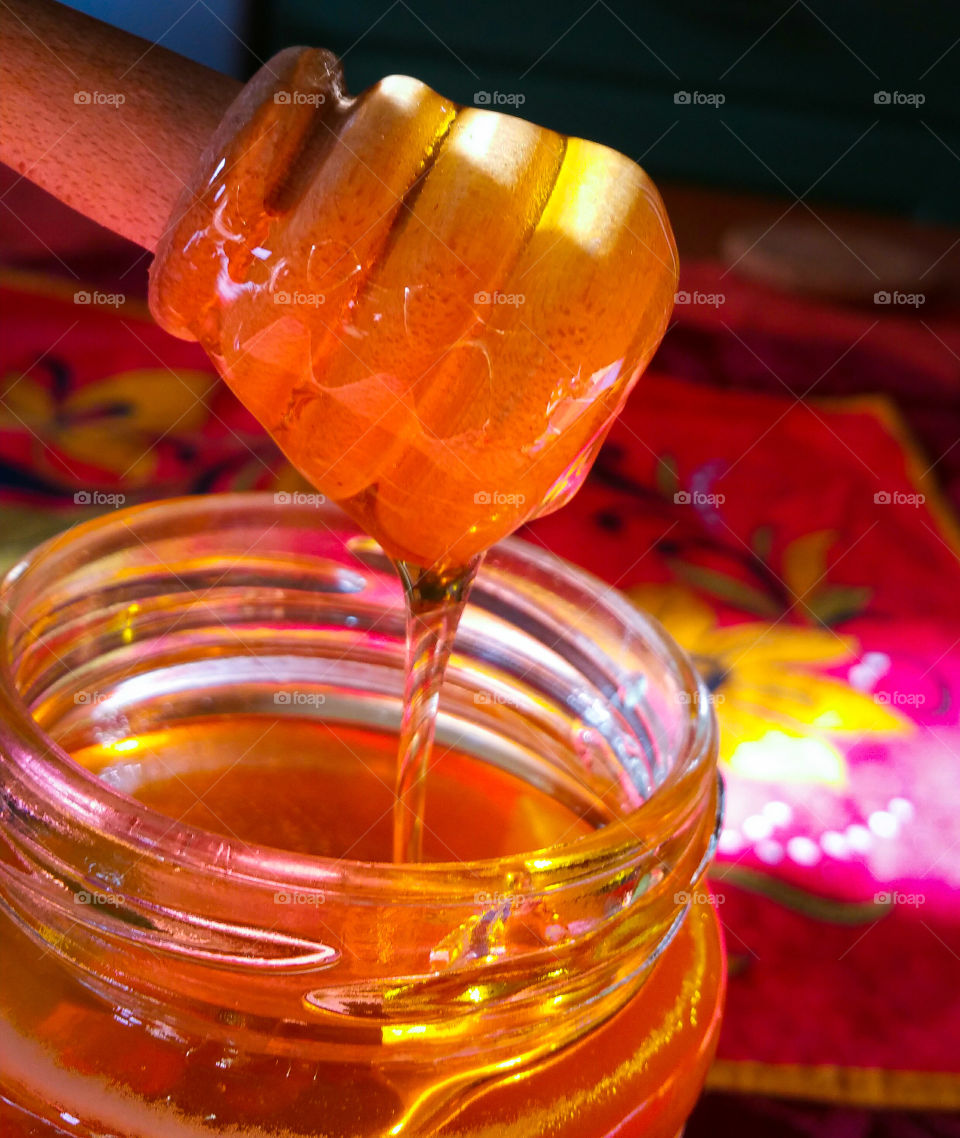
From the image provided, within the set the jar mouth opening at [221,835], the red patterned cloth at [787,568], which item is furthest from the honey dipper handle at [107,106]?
the red patterned cloth at [787,568]

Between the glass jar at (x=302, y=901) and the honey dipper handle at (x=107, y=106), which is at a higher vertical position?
the honey dipper handle at (x=107, y=106)

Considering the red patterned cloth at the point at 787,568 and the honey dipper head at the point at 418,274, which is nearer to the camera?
the honey dipper head at the point at 418,274

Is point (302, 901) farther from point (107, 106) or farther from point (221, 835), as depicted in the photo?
point (107, 106)

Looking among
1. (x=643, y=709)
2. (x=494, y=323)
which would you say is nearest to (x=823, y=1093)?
(x=643, y=709)

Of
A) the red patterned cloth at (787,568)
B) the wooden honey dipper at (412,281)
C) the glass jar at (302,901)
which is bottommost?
the red patterned cloth at (787,568)

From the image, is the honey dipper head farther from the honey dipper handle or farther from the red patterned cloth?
the red patterned cloth

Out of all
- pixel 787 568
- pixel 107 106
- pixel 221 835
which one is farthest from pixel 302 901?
pixel 787 568

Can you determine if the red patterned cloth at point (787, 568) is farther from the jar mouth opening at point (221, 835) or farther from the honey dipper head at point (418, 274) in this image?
the honey dipper head at point (418, 274)
